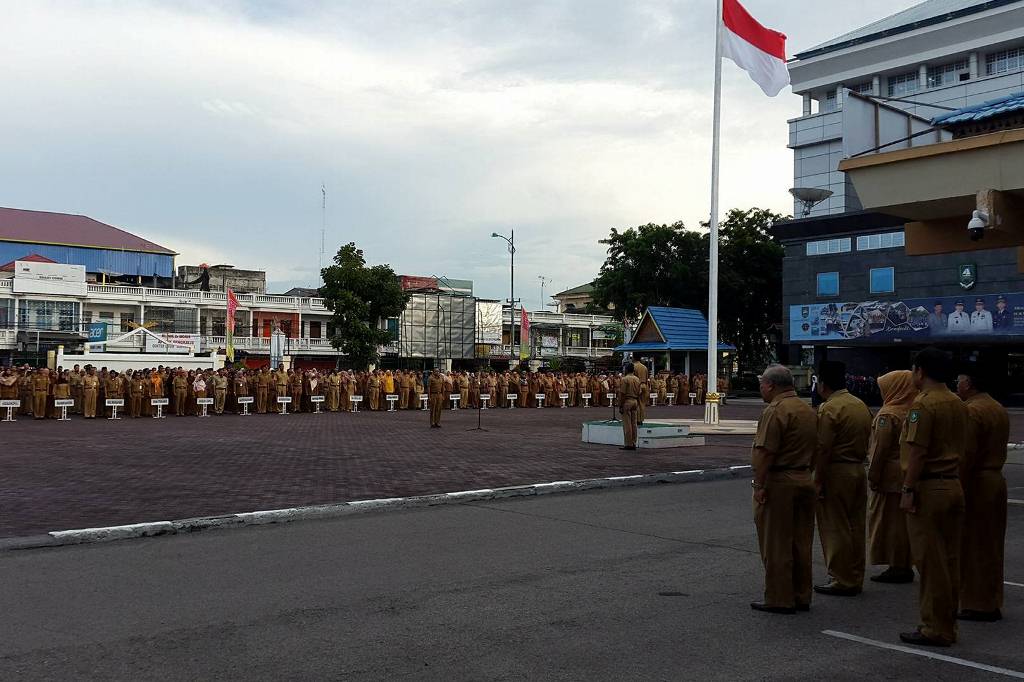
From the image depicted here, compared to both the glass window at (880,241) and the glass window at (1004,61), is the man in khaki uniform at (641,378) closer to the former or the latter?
the glass window at (880,241)

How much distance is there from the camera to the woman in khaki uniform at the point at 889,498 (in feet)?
24.6

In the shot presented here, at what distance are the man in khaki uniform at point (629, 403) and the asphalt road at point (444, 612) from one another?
839 cm

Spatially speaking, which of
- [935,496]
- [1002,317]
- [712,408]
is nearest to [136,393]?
[712,408]

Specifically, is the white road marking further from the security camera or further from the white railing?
the white railing

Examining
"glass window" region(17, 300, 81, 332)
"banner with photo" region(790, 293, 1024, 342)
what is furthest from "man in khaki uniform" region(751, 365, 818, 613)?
"glass window" region(17, 300, 81, 332)

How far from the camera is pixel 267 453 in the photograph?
17391 millimetres

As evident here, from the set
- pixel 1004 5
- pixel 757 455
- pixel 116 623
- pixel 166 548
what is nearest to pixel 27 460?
pixel 166 548

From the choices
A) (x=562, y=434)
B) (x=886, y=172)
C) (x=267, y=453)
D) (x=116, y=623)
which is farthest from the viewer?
(x=562, y=434)

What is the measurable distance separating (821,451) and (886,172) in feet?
22.3

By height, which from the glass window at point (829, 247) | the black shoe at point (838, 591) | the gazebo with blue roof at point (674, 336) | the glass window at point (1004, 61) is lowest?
the black shoe at point (838, 591)

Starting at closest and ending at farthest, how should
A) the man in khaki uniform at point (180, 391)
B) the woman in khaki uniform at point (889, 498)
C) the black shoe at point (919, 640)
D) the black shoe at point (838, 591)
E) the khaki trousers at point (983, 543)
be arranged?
the black shoe at point (919, 640)
the khaki trousers at point (983, 543)
the black shoe at point (838, 591)
the woman in khaki uniform at point (889, 498)
the man in khaki uniform at point (180, 391)

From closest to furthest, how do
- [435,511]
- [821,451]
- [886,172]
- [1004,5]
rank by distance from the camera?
[821,451]
[435,511]
[886,172]
[1004,5]

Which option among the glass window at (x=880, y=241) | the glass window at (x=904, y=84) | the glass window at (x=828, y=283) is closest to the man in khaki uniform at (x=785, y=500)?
the glass window at (x=880, y=241)

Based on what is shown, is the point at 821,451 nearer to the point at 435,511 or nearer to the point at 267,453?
the point at 435,511
